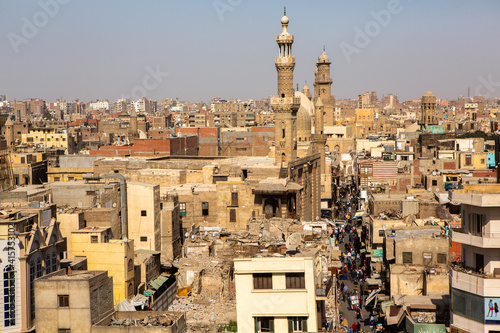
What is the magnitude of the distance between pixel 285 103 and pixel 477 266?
93.7 ft

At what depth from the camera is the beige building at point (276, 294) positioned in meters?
17.4

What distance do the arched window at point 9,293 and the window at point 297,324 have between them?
8153 mm

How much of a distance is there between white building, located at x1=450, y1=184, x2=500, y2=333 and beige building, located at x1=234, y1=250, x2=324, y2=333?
354 centimetres

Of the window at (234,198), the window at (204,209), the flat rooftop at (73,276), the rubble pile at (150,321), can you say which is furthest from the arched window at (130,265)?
the window at (204,209)

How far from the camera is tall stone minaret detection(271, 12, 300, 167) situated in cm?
4522

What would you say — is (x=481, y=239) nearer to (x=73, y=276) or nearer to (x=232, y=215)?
(x=73, y=276)

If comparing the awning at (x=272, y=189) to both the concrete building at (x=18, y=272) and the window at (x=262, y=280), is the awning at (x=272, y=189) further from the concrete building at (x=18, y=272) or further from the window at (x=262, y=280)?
the window at (x=262, y=280)

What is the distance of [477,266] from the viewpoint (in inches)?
707

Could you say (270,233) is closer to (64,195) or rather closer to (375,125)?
(64,195)

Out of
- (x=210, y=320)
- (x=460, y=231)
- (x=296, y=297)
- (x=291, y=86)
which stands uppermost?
(x=291, y=86)

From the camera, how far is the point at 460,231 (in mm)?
18562

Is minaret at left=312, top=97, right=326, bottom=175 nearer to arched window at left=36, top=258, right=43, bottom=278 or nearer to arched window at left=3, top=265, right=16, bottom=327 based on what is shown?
arched window at left=36, top=258, right=43, bottom=278

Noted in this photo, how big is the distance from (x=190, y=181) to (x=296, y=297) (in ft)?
91.3

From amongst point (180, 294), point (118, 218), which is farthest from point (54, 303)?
point (118, 218)
